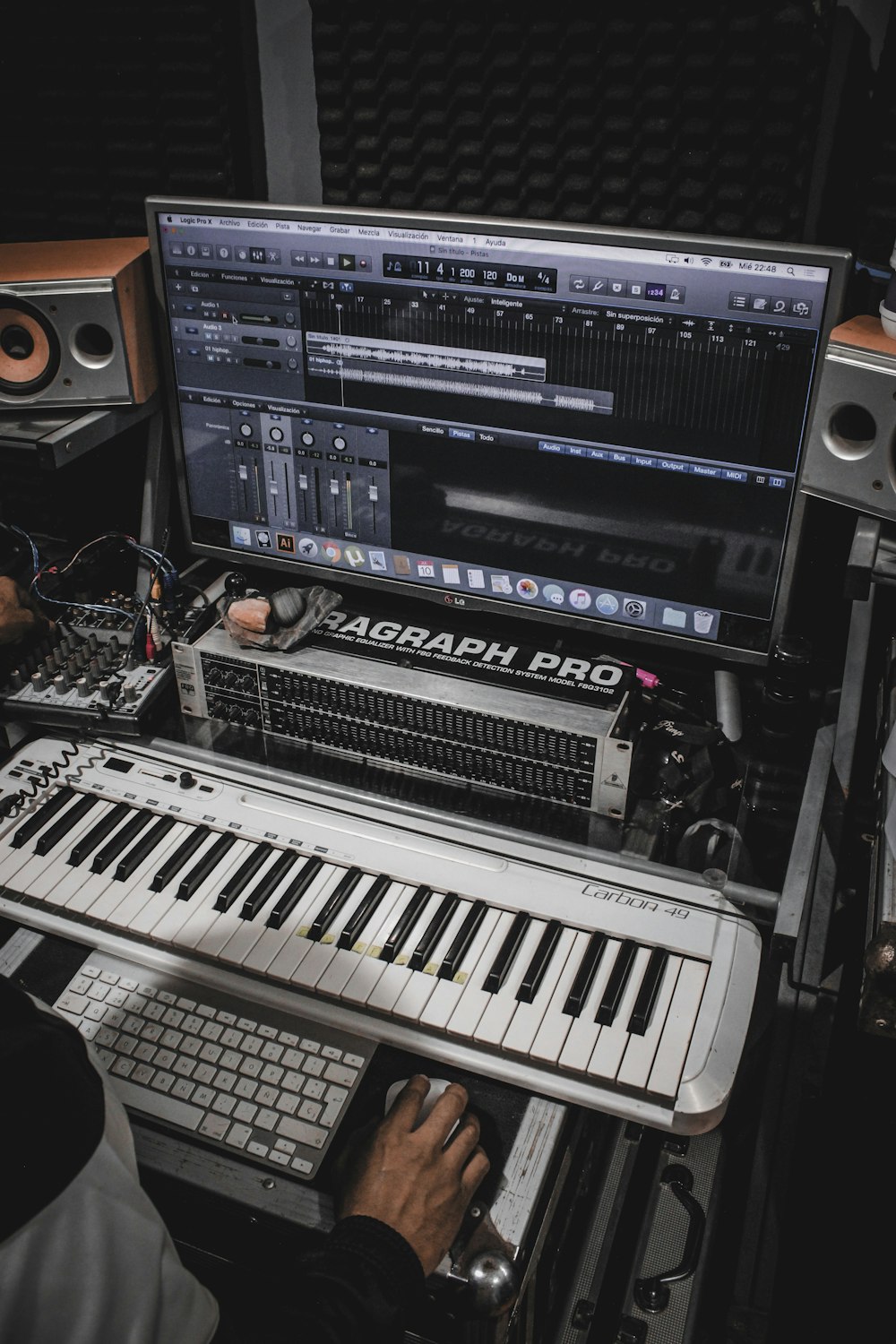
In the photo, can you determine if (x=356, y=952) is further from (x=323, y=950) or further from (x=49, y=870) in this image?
(x=49, y=870)

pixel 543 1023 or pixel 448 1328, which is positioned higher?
pixel 543 1023

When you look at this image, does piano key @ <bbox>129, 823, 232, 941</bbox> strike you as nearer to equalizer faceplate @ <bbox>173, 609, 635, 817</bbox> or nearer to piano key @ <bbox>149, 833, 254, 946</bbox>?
piano key @ <bbox>149, 833, 254, 946</bbox>

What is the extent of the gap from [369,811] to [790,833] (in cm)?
66

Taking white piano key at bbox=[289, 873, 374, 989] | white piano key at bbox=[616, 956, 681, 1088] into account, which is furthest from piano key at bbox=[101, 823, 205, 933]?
white piano key at bbox=[616, 956, 681, 1088]

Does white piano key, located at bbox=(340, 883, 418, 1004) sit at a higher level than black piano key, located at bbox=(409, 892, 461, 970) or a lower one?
lower

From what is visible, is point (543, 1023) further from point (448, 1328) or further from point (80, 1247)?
point (80, 1247)

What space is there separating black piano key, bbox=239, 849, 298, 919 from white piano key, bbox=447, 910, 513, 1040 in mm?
342

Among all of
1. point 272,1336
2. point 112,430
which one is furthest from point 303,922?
point 112,430

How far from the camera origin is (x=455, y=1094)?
1355 mm

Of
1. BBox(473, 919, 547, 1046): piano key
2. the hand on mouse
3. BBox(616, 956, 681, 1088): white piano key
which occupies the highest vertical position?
BBox(616, 956, 681, 1088): white piano key

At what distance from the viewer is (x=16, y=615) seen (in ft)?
6.30

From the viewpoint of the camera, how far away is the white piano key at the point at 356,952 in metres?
1.46

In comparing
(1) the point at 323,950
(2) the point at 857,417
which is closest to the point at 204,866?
(1) the point at 323,950

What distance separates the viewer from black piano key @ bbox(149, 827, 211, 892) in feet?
5.35
